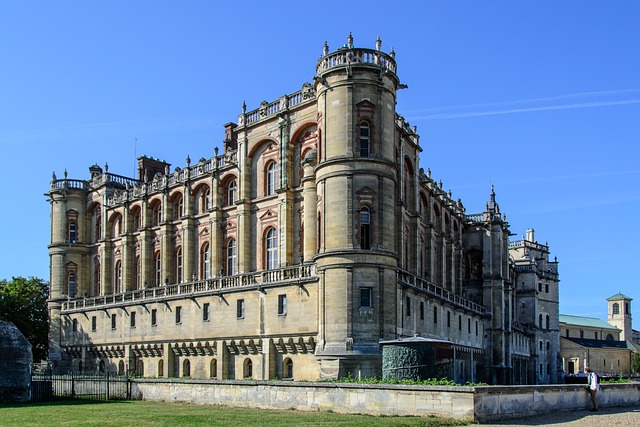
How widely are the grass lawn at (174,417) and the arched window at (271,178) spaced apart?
21.7m

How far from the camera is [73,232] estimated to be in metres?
75.5

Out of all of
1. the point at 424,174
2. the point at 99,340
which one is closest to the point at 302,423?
the point at 424,174

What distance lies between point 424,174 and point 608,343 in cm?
10891

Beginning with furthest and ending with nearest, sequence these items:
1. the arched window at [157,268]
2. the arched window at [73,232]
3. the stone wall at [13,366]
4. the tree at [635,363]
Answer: the tree at [635,363] → the arched window at [73,232] → the arched window at [157,268] → the stone wall at [13,366]

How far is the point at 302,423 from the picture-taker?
82.8 feet

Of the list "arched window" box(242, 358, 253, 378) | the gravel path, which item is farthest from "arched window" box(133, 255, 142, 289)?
the gravel path

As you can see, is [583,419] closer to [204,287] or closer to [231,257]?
[204,287]

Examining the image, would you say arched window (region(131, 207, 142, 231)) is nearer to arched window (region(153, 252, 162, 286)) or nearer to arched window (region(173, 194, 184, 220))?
arched window (region(153, 252, 162, 286))

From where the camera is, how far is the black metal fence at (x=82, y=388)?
4006cm

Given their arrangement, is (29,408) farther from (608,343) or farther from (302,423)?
(608,343)

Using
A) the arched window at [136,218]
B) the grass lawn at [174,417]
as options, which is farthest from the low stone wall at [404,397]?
the arched window at [136,218]

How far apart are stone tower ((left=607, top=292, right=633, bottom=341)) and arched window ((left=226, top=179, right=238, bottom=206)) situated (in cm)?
13794

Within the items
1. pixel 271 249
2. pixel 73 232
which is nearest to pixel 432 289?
pixel 271 249

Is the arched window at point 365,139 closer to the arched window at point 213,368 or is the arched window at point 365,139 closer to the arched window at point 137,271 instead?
the arched window at point 213,368
